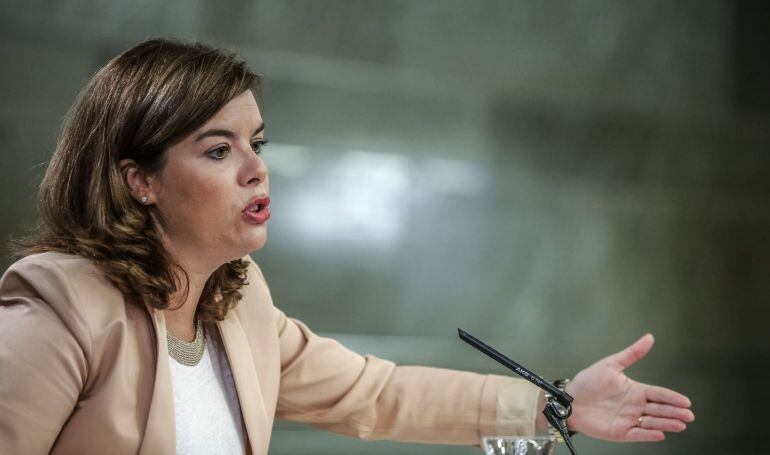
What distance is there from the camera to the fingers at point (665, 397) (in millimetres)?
1506

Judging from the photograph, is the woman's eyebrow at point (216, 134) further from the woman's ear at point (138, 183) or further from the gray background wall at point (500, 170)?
the gray background wall at point (500, 170)

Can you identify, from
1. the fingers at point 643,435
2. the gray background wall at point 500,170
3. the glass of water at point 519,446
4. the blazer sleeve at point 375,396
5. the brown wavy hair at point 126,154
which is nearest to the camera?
the glass of water at point 519,446

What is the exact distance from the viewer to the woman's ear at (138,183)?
148 cm

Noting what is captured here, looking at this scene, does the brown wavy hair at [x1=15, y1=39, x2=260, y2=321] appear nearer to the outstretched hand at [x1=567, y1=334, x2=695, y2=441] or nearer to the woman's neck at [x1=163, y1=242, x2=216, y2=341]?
the woman's neck at [x1=163, y1=242, x2=216, y2=341]

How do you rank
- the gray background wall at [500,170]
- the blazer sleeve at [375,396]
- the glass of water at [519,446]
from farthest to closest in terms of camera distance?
the gray background wall at [500,170], the blazer sleeve at [375,396], the glass of water at [519,446]

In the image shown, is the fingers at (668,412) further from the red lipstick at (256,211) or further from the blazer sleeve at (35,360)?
the blazer sleeve at (35,360)

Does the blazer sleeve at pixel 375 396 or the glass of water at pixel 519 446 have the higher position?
the glass of water at pixel 519 446

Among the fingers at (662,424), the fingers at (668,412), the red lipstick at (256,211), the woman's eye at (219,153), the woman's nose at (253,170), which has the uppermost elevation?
the woman's eye at (219,153)

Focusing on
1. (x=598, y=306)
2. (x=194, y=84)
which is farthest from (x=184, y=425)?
(x=598, y=306)

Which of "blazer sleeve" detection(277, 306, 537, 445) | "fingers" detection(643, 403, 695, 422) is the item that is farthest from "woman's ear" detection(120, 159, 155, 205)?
"fingers" detection(643, 403, 695, 422)

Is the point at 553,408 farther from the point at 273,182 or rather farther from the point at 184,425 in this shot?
the point at 273,182

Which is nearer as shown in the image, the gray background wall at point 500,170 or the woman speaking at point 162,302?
the woman speaking at point 162,302

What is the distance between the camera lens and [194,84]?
1.48 m

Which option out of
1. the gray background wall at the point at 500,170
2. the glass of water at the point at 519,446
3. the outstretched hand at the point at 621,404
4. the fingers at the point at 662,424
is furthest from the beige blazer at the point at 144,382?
the gray background wall at the point at 500,170
